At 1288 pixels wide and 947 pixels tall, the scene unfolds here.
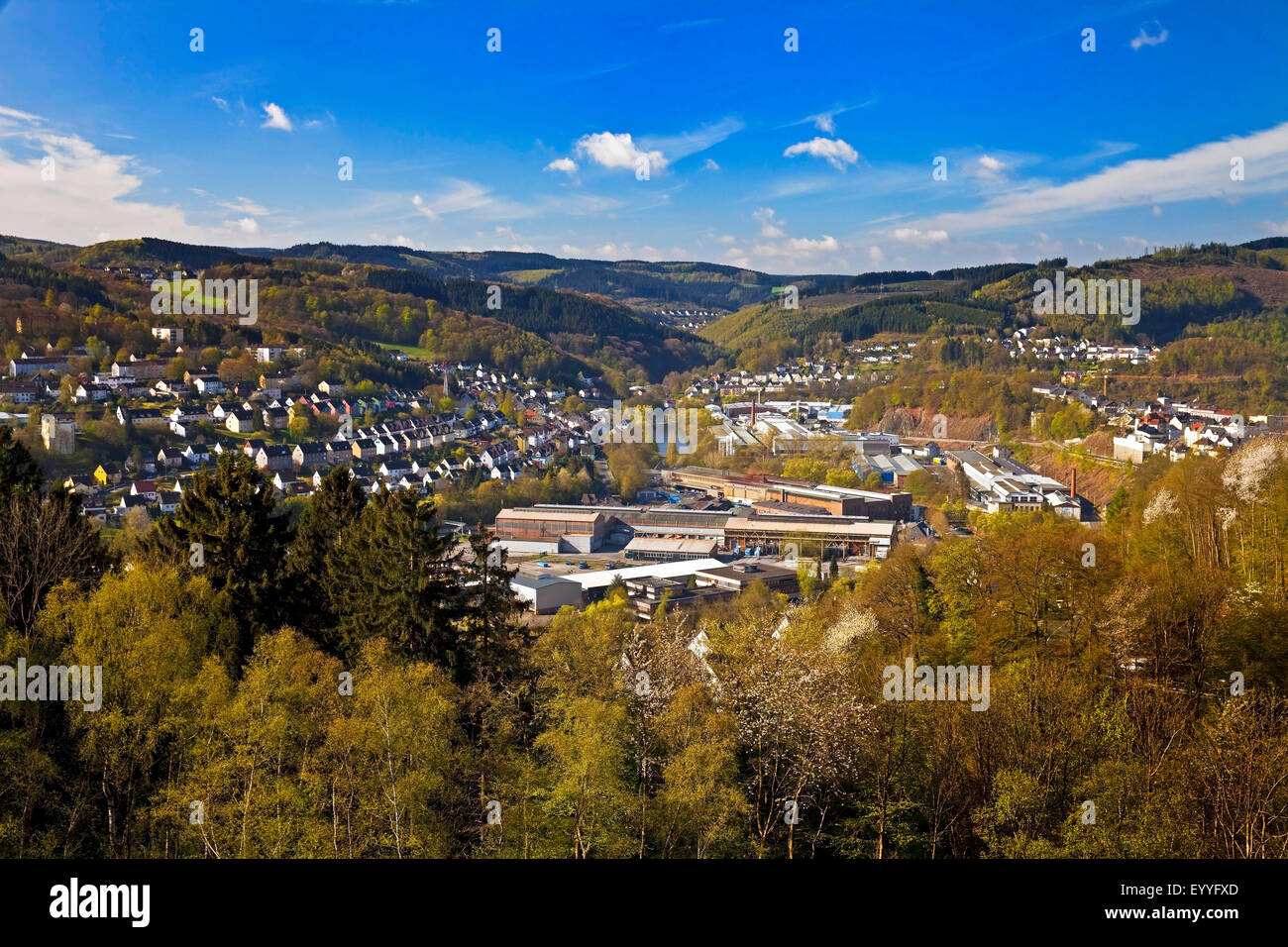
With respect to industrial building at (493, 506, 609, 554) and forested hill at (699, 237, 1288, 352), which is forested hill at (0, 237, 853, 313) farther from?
industrial building at (493, 506, 609, 554)

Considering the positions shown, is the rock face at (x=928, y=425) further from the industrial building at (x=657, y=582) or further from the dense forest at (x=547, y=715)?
the dense forest at (x=547, y=715)

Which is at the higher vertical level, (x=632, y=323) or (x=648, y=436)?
(x=632, y=323)

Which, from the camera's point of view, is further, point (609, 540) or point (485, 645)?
point (609, 540)

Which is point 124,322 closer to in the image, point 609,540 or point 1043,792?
point 609,540

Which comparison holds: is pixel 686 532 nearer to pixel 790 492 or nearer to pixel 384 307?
pixel 790 492

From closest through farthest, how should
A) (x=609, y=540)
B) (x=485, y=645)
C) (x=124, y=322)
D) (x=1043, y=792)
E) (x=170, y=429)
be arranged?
1. (x=1043, y=792)
2. (x=485, y=645)
3. (x=609, y=540)
4. (x=170, y=429)
5. (x=124, y=322)

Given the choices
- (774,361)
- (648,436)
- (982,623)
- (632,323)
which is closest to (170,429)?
(648,436)

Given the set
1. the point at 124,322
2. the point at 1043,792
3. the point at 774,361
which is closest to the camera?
the point at 1043,792

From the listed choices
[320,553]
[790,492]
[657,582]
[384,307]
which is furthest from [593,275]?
[320,553]
